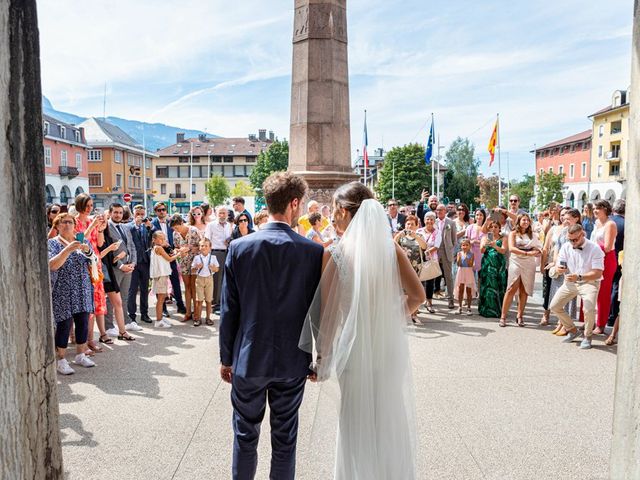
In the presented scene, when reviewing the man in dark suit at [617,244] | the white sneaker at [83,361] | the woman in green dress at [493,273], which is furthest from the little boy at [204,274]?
→ the man in dark suit at [617,244]

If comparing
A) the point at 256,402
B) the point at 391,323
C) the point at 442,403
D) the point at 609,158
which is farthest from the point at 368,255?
the point at 609,158

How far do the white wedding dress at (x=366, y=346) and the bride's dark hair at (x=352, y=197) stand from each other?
16 centimetres

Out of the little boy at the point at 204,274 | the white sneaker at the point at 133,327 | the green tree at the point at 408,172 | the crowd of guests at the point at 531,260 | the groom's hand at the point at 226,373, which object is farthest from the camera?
the green tree at the point at 408,172

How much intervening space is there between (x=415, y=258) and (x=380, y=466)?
6460 mm

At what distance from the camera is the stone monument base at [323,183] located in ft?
35.5

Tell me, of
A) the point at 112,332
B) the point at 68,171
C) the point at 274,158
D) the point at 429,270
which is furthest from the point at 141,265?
the point at 274,158

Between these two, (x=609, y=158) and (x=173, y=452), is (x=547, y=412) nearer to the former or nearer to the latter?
(x=173, y=452)

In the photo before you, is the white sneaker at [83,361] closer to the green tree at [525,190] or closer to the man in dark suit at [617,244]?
the man in dark suit at [617,244]

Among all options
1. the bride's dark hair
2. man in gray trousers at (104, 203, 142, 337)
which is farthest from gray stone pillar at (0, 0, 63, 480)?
→ man in gray trousers at (104, 203, 142, 337)

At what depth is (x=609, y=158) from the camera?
61312mm

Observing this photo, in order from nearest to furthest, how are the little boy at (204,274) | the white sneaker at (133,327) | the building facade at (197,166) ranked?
the white sneaker at (133,327), the little boy at (204,274), the building facade at (197,166)

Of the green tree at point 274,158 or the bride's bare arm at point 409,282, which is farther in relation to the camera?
the green tree at point 274,158

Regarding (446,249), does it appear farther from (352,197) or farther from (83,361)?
(352,197)

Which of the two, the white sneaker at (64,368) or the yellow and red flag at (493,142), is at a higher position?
the yellow and red flag at (493,142)
